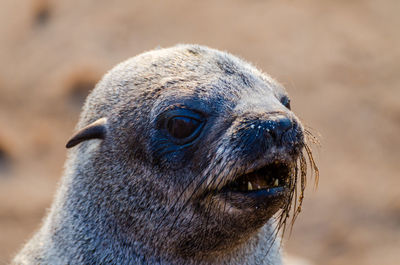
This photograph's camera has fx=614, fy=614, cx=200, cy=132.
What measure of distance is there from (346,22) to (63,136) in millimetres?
5868

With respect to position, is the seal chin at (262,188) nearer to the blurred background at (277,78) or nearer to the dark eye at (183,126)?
the dark eye at (183,126)

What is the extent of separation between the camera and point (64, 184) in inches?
174

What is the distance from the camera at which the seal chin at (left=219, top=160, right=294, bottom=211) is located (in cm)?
345

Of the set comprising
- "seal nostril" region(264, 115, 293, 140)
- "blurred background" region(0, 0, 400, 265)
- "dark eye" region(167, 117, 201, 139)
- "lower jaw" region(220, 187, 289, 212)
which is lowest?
"lower jaw" region(220, 187, 289, 212)

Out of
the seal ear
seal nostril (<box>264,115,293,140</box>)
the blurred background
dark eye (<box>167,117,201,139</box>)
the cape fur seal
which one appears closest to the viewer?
seal nostril (<box>264,115,293,140</box>)

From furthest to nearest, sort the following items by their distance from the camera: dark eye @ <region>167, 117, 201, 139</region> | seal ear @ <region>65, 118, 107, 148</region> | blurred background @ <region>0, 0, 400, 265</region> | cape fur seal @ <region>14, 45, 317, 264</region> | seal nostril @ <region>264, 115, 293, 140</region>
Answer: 1. blurred background @ <region>0, 0, 400, 265</region>
2. seal ear @ <region>65, 118, 107, 148</region>
3. dark eye @ <region>167, 117, 201, 139</region>
4. cape fur seal @ <region>14, 45, 317, 264</region>
5. seal nostril @ <region>264, 115, 293, 140</region>

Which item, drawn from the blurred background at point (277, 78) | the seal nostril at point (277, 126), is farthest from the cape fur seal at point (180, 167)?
the blurred background at point (277, 78)

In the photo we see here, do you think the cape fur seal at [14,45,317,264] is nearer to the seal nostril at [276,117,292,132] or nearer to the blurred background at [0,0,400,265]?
the seal nostril at [276,117,292,132]

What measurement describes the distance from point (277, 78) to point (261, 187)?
7.63m

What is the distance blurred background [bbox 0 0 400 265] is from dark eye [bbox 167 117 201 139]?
5.43 metres

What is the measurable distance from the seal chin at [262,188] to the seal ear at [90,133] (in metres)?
1.02

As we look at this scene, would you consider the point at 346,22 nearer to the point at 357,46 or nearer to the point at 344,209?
the point at 357,46

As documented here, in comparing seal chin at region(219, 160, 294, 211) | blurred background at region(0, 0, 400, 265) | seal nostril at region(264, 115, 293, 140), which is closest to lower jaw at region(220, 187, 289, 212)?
seal chin at region(219, 160, 294, 211)

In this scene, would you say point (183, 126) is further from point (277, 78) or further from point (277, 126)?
point (277, 78)
